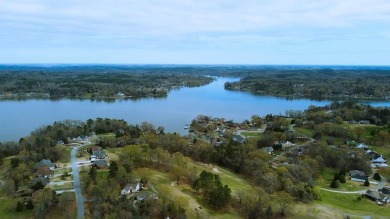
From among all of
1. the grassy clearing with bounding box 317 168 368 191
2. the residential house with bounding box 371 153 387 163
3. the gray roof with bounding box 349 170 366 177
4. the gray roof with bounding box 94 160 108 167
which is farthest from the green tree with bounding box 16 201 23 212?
the residential house with bounding box 371 153 387 163

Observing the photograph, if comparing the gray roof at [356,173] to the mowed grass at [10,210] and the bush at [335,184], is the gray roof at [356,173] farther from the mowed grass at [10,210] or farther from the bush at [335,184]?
the mowed grass at [10,210]

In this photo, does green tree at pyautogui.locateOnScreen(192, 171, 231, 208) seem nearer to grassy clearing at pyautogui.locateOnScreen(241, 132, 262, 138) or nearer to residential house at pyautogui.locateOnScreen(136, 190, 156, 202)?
residential house at pyautogui.locateOnScreen(136, 190, 156, 202)

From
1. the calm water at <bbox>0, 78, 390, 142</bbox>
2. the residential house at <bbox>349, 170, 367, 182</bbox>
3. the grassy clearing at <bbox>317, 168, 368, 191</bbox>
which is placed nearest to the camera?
the grassy clearing at <bbox>317, 168, 368, 191</bbox>

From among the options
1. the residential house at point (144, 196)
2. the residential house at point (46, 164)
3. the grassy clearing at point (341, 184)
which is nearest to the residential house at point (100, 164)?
the residential house at point (46, 164)

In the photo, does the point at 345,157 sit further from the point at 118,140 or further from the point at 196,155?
the point at 118,140

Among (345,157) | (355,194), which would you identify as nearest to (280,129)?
(345,157)

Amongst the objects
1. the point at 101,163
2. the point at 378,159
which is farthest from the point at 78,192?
the point at 378,159
